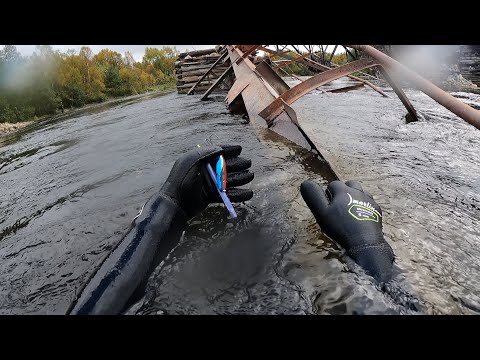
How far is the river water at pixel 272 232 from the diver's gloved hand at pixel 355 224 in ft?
0.24

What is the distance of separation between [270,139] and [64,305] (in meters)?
3.18

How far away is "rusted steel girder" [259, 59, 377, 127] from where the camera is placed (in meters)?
3.65

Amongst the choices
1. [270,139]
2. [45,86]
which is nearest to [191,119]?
[270,139]

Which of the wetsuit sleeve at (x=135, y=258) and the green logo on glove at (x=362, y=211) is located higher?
the wetsuit sleeve at (x=135, y=258)

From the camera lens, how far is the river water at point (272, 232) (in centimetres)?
144

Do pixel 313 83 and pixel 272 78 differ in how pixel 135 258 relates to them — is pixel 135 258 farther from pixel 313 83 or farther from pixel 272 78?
pixel 272 78

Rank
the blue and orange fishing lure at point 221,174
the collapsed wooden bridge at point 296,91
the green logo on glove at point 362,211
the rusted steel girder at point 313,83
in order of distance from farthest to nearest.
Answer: the rusted steel girder at point 313,83, the collapsed wooden bridge at point 296,91, the blue and orange fishing lure at point 221,174, the green logo on glove at point 362,211

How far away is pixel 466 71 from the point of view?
43.0ft

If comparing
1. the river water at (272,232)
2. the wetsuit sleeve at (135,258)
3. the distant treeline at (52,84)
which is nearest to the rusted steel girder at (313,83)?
the river water at (272,232)

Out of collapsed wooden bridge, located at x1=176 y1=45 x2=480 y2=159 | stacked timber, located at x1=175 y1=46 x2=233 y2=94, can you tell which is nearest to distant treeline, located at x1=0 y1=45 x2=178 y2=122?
stacked timber, located at x1=175 y1=46 x2=233 y2=94

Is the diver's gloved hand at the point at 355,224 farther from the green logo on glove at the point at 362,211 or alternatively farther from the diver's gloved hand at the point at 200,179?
the diver's gloved hand at the point at 200,179

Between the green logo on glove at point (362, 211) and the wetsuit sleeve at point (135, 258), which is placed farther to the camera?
the green logo on glove at point (362, 211)

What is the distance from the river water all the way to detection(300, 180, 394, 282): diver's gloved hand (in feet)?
0.24

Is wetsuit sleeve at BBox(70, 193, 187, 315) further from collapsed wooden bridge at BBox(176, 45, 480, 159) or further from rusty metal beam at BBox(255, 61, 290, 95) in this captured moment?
rusty metal beam at BBox(255, 61, 290, 95)
